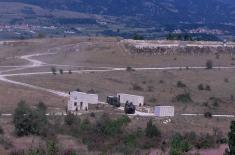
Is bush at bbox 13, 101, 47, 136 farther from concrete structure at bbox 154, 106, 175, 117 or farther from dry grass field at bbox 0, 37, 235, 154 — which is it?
concrete structure at bbox 154, 106, 175, 117

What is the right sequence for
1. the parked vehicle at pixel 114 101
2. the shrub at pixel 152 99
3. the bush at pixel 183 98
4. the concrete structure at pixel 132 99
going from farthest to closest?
the bush at pixel 183 98 < the shrub at pixel 152 99 < the concrete structure at pixel 132 99 < the parked vehicle at pixel 114 101

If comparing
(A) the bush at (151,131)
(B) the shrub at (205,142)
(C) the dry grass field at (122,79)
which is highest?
(A) the bush at (151,131)

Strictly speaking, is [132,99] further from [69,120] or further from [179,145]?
[179,145]

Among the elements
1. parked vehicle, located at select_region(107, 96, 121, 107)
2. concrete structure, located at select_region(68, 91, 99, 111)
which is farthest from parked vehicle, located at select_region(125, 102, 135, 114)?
concrete structure, located at select_region(68, 91, 99, 111)

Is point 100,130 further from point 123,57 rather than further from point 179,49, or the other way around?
point 179,49

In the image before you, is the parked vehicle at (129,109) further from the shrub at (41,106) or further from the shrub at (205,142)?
the shrub at (205,142)

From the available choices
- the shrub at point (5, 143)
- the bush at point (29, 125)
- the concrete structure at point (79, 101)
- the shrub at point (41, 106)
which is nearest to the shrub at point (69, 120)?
the bush at point (29, 125)

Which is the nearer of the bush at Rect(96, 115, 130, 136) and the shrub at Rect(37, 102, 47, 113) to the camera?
the bush at Rect(96, 115, 130, 136)

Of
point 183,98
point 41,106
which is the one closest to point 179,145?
point 41,106

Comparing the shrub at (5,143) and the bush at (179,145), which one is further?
the shrub at (5,143)

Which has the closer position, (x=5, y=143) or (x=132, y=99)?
(x=5, y=143)

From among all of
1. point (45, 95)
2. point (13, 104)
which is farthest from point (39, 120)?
point (45, 95)

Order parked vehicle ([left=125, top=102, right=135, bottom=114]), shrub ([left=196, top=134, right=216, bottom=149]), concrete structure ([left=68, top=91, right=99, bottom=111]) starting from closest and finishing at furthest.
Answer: shrub ([left=196, top=134, right=216, bottom=149])
parked vehicle ([left=125, top=102, right=135, bottom=114])
concrete structure ([left=68, top=91, right=99, bottom=111])

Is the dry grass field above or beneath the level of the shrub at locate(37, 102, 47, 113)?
beneath
